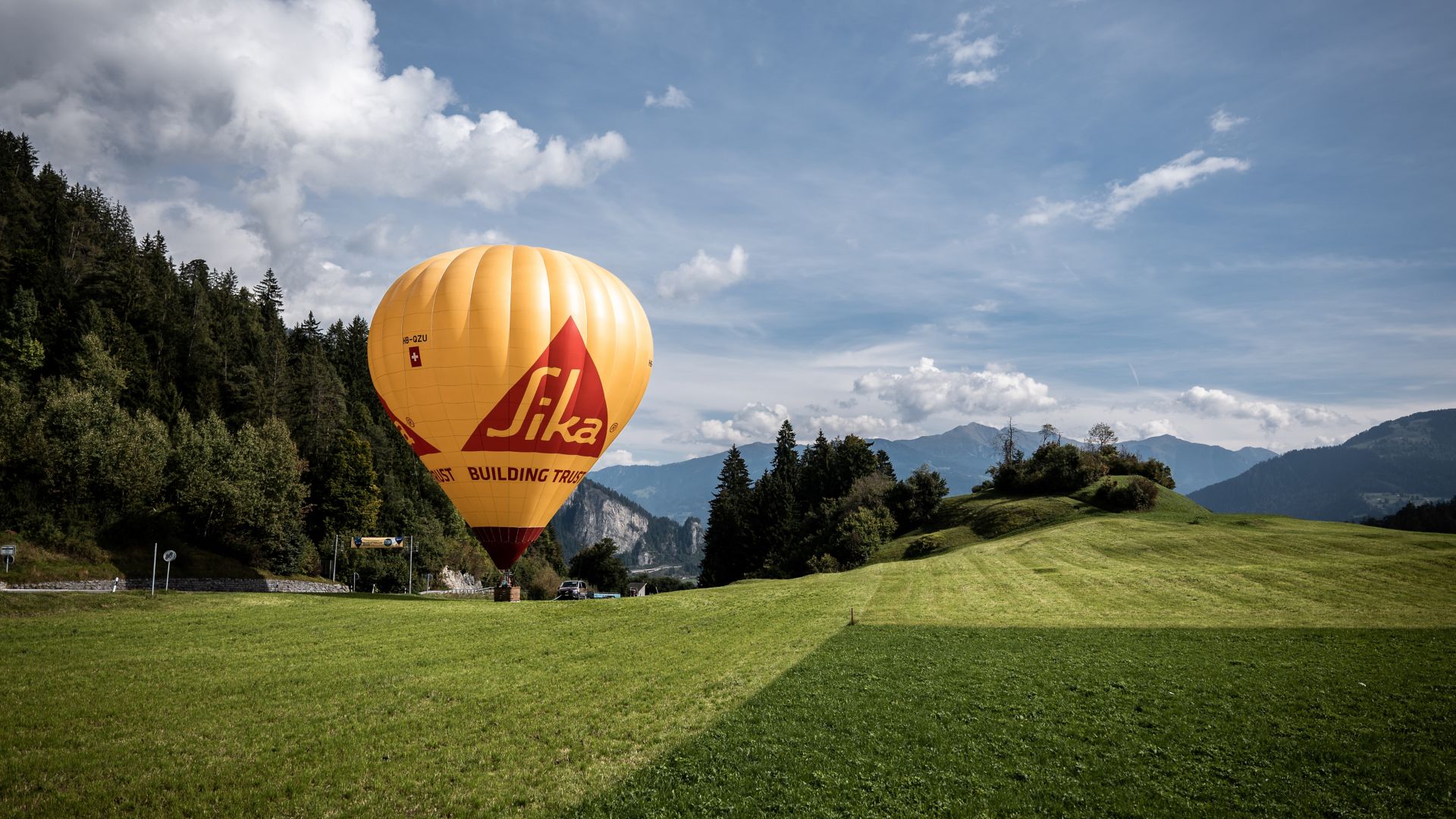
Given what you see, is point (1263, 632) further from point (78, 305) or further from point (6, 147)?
point (6, 147)

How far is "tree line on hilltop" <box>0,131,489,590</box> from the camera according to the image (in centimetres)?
5350

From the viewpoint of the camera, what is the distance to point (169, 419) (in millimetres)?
72312

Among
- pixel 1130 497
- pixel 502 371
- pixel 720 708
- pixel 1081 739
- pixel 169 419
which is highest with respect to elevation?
pixel 169 419

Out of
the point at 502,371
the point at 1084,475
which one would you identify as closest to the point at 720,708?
the point at 502,371

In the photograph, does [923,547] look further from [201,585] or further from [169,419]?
[169,419]

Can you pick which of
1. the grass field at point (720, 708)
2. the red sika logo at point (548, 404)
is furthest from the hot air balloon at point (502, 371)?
the grass field at point (720, 708)

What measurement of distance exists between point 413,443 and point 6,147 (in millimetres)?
110623

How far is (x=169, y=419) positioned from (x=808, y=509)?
78.0m

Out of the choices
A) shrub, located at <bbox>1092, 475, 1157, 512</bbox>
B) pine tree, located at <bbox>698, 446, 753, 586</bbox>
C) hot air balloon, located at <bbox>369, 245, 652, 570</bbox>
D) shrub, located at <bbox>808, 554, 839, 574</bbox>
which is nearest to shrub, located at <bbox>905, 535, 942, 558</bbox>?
shrub, located at <bbox>808, 554, 839, 574</bbox>

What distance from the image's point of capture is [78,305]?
74.0 meters

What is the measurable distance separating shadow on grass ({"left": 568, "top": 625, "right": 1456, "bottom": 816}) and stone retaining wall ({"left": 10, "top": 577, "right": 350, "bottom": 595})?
120 feet

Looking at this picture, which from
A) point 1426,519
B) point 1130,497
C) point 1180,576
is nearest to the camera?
point 1180,576

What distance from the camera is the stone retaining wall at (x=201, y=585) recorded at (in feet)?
144

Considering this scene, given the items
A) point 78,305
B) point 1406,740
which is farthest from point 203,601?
point 78,305
